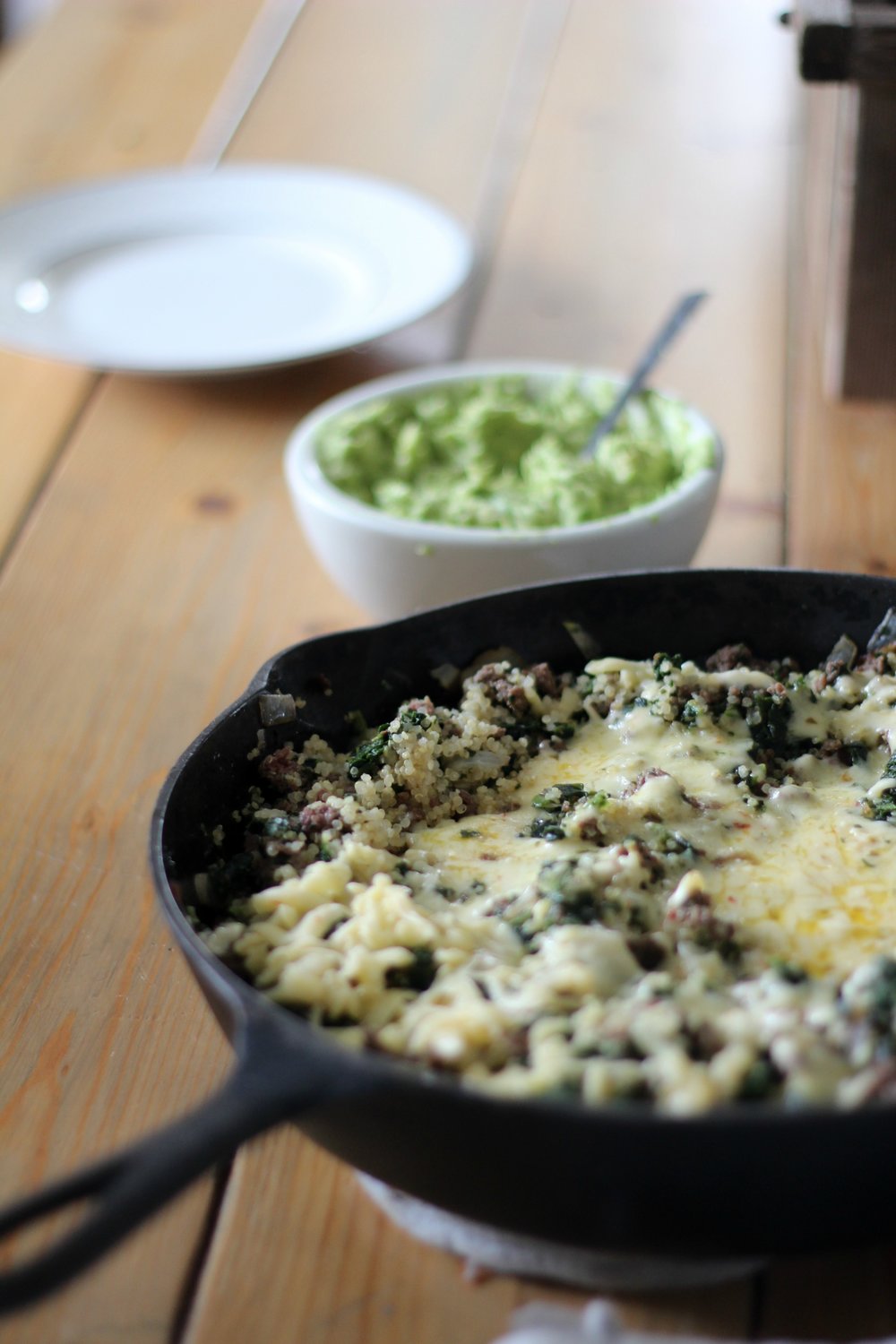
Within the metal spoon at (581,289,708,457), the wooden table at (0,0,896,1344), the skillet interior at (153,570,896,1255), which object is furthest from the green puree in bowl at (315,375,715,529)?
the skillet interior at (153,570,896,1255)

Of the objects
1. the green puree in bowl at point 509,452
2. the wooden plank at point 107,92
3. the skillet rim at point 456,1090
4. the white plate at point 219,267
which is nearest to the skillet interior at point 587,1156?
the skillet rim at point 456,1090

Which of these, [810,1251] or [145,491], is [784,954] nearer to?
[810,1251]

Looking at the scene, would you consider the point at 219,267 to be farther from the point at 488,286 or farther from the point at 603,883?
the point at 603,883

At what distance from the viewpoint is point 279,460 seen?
233 cm

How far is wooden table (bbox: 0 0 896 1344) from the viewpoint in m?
1.09

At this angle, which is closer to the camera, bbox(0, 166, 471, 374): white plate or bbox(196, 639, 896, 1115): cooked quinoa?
bbox(196, 639, 896, 1115): cooked quinoa

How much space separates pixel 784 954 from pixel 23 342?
69.8 inches

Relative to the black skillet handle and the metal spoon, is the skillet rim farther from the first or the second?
the metal spoon

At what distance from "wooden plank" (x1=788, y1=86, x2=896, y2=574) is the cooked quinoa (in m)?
0.64

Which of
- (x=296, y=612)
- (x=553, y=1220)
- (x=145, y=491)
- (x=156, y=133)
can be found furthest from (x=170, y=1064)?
(x=156, y=133)

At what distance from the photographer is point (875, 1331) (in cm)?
102

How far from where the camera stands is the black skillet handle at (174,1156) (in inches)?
29.7

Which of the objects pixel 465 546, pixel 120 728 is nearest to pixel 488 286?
pixel 465 546

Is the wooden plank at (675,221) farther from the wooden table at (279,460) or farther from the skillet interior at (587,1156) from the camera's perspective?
the skillet interior at (587,1156)
